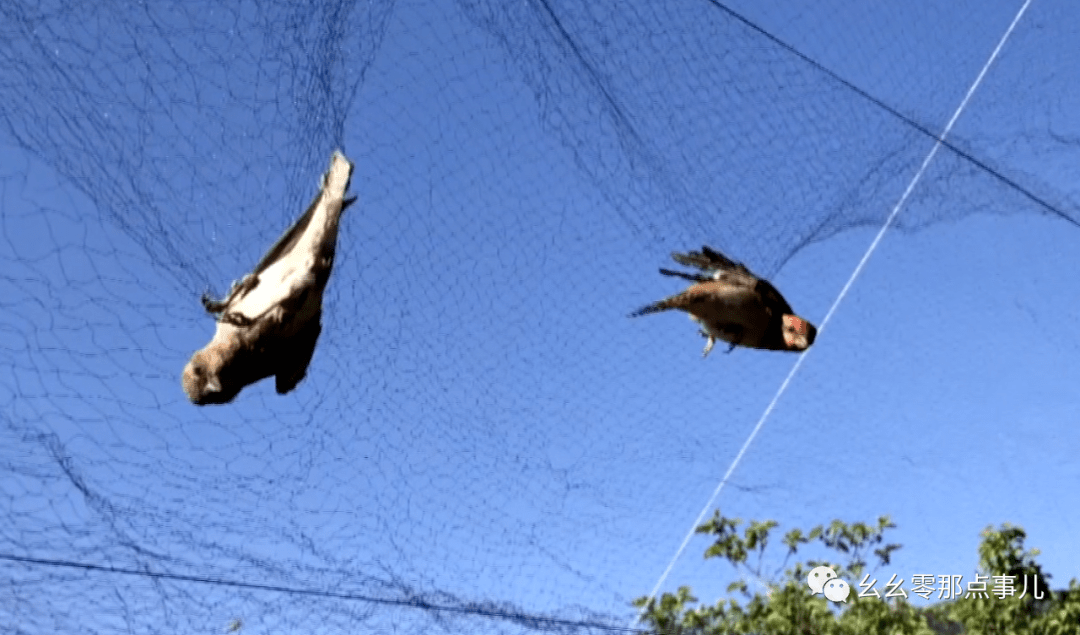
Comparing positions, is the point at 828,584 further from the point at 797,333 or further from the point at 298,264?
the point at 298,264

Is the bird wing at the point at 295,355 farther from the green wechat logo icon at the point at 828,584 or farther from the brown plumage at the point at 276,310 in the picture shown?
the green wechat logo icon at the point at 828,584

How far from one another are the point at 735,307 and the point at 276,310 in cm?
99

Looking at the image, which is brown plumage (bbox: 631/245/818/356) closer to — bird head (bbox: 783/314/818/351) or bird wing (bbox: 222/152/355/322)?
bird head (bbox: 783/314/818/351)

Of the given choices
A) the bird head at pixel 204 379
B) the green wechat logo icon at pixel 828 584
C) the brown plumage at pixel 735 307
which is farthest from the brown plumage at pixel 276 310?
the green wechat logo icon at pixel 828 584

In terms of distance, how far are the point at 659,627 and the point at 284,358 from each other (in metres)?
2.21

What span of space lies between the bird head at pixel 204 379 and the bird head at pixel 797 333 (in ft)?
3.79

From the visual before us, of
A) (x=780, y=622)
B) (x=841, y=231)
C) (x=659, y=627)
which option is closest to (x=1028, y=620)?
(x=780, y=622)

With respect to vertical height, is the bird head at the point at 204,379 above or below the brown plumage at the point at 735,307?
below

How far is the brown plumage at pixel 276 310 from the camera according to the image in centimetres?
186

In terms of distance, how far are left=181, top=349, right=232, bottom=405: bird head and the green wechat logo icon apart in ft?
7.59

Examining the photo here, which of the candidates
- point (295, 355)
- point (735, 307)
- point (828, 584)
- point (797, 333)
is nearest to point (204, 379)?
point (295, 355)

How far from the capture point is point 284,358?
1.92 m

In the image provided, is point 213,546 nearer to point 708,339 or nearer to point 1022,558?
point 708,339

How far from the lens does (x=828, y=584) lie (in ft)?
12.5
